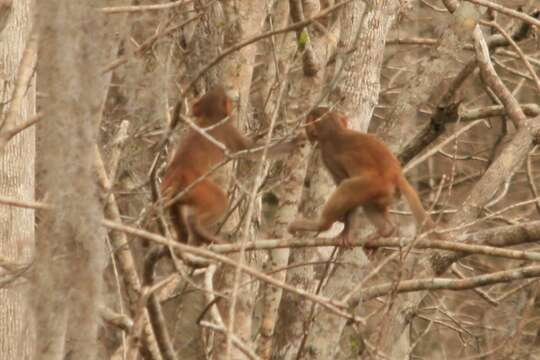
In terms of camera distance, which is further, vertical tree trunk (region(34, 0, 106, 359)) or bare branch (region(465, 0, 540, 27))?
bare branch (region(465, 0, 540, 27))

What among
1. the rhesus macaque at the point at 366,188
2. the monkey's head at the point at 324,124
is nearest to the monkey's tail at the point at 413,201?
the rhesus macaque at the point at 366,188

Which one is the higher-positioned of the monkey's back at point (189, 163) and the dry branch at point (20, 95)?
the dry branch at point (20, 95)

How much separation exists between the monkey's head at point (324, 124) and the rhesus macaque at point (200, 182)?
102 mm

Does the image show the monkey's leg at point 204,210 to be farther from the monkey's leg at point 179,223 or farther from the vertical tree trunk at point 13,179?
the vertical tree trunk at point 13,179

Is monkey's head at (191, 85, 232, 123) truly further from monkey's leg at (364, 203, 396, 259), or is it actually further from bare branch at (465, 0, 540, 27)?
bare branch at (465, 0, 540, 27)

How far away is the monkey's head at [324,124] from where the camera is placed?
739cm

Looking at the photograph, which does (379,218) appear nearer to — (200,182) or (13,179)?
(200,182)

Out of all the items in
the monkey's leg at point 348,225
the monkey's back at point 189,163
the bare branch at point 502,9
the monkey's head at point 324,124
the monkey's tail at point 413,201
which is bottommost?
the monkey's leg at point 348,225

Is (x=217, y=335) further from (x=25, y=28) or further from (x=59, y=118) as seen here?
(x=59, y=118)

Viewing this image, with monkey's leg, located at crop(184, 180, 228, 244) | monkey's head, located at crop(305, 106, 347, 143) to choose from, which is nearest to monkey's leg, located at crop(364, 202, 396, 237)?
monkey's head, located at crop(305, 106, 347, 143)

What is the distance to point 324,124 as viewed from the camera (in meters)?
7.43

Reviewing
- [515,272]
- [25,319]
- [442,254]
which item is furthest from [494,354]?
[25,319]

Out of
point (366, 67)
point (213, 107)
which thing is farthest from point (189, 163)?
point (366, 67)

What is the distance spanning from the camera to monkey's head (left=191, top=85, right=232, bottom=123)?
7.58m
